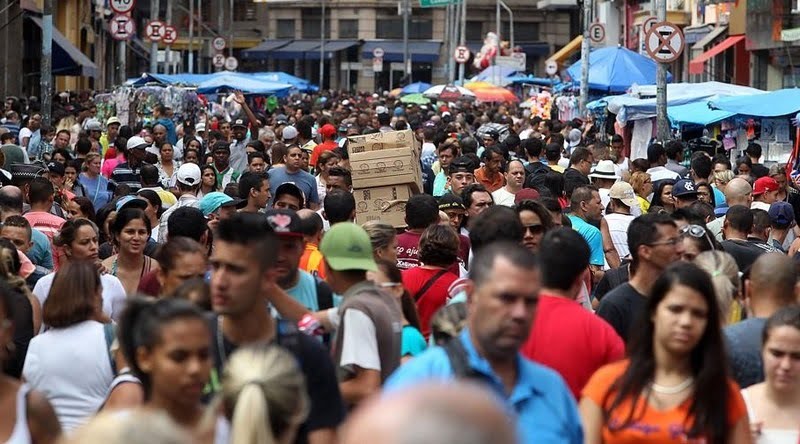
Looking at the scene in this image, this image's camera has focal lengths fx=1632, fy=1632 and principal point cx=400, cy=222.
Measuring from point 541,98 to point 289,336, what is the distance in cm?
3797

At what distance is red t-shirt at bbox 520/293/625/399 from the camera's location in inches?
236

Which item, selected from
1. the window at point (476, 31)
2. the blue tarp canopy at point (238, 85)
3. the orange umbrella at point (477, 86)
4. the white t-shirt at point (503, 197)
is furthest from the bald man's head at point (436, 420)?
the window at point (476, 31)

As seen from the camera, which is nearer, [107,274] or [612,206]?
[107,274]

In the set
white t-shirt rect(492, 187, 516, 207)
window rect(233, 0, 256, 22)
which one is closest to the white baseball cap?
white t-shirt rect(492, 187, 516, 207)

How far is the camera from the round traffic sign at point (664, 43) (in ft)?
68.9

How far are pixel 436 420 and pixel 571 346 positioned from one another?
11.8ft

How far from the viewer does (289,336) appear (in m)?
5.17

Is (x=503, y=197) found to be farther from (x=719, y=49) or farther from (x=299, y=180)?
(x=719, y=49)

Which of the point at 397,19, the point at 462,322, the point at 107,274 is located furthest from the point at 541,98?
the point at 397,19

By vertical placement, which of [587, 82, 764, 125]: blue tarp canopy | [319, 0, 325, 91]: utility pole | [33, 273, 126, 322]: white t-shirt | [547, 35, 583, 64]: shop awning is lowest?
[33, 273, 126, 322]: white t-shirt

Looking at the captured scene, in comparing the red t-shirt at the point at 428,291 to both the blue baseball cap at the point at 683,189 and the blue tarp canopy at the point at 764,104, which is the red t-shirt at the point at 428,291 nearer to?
the blue baseball cap at the point at 683,189

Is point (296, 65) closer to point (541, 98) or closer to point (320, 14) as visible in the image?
point (320, 14)

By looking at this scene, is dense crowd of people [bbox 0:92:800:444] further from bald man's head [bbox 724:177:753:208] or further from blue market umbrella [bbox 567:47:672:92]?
blue market umbrella [bbox 567:47:672:92]

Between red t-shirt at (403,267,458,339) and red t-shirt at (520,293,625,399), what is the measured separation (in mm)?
2334
